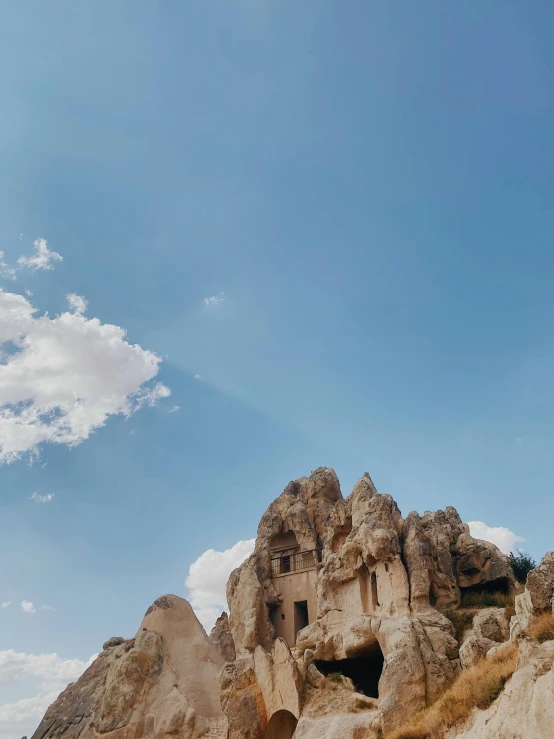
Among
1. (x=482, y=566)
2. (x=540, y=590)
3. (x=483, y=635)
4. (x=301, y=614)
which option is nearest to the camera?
(x=540, y=590)

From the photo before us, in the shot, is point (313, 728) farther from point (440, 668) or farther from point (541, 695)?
point (541, 695)

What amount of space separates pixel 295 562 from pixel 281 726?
39.0ft

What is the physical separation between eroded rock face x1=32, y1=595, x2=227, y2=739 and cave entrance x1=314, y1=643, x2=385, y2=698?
14.4ft

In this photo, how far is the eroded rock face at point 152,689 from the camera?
72.8 feet

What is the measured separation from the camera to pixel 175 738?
843 inches

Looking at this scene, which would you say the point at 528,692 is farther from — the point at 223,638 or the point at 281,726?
the point at 223,638

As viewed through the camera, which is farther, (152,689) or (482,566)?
(152,689)

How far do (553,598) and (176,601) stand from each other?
730 inches

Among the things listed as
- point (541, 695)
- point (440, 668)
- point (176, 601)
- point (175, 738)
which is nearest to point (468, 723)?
point (541, 695)

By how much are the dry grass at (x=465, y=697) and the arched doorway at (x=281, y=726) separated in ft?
18.8

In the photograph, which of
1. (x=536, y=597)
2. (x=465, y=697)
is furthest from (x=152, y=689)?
(x=536, y=597)

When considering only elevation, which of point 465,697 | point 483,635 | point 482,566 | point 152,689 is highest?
point 482,566

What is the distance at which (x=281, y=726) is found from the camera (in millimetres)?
19375

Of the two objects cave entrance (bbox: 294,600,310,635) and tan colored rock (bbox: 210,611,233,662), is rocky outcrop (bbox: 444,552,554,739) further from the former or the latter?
tan colored rock (bbox: 210,611,233,662)
